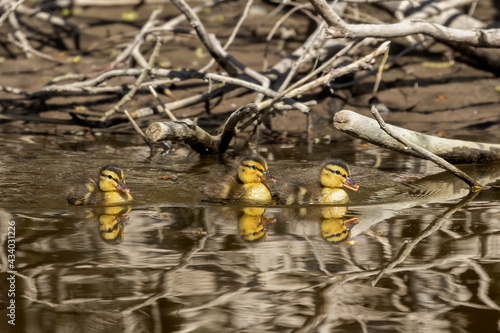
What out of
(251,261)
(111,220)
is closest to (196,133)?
(111,220)

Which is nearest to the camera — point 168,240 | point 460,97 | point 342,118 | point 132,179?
point 168,240

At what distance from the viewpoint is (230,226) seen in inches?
232

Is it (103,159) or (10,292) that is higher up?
(103,159)

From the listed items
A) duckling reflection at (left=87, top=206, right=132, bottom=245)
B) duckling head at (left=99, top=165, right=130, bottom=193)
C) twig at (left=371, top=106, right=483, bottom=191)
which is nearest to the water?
duckling reflection at (left=87, top=206, right=132, bottom=245)

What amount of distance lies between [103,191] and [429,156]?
2880 mm

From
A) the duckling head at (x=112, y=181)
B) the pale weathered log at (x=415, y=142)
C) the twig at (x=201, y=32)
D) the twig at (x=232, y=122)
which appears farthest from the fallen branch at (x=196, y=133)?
the twig at (x=201, y=32)

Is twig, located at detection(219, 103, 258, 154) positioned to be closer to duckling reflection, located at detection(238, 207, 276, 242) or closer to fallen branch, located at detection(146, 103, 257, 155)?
fallen branch, located at detection(146, 103, 257, 155)

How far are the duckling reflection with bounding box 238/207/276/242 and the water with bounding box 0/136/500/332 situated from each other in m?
0.02

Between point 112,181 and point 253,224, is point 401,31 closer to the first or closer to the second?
point 253,224

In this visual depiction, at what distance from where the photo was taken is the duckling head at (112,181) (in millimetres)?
6727

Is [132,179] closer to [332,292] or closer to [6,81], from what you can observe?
[332,292]

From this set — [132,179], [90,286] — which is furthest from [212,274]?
[132,179]

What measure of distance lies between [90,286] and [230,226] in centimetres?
162

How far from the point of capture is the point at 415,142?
7.49m
